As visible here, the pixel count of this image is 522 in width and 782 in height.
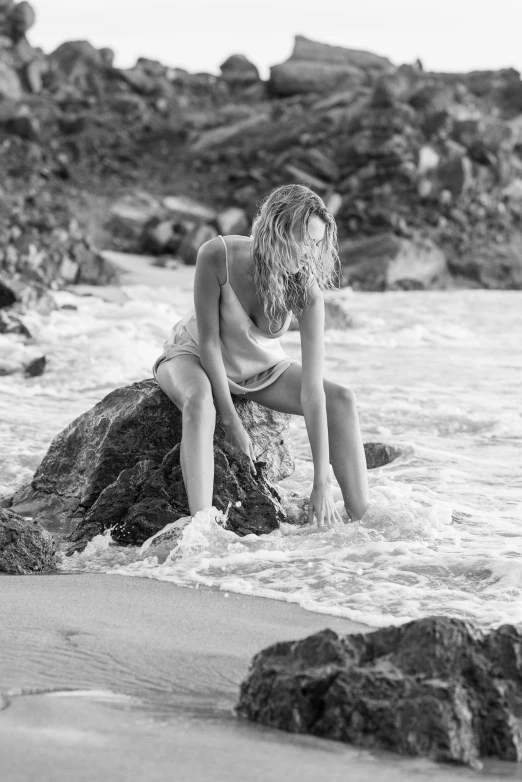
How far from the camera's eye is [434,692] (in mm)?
2342

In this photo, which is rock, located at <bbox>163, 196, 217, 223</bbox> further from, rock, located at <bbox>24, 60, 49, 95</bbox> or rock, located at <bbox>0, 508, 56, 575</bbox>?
rock, located at <bbox>0, 508, 56, 575</bbox>

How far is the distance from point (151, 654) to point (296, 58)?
30.5 metres

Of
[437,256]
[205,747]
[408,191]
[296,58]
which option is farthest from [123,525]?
[296,58]

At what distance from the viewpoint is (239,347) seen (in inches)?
190

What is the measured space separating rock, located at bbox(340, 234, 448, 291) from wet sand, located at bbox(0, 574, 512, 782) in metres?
16.7

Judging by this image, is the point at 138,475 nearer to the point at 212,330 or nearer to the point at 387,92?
the point at 212,330

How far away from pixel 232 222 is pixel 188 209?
221cm

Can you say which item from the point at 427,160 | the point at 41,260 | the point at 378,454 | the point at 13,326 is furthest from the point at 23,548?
the point at 427,160

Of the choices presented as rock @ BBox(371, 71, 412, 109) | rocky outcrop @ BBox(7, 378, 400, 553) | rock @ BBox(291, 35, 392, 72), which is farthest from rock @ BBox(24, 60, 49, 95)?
rocky outcrop @ BBox(7, 378, 400, 553)

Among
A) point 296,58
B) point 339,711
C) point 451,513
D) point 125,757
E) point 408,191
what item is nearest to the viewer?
point 125,757

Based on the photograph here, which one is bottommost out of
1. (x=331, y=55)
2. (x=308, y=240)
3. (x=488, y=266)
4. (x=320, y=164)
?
(x=488, y=266)

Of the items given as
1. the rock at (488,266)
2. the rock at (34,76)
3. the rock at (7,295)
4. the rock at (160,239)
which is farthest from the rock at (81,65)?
the rock at (7,295)

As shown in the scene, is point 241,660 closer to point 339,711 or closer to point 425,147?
point 339,711

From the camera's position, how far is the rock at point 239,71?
109 feet
